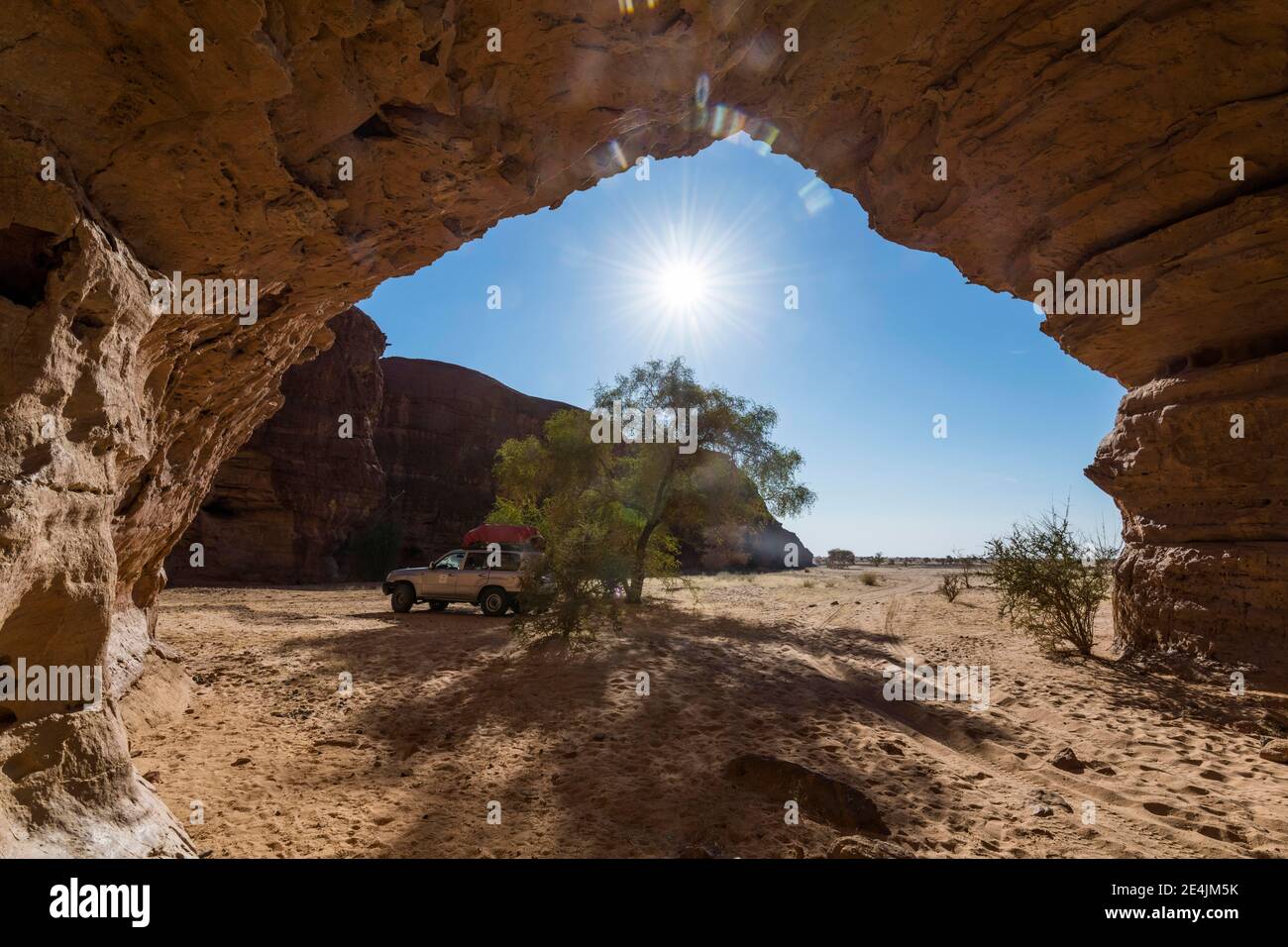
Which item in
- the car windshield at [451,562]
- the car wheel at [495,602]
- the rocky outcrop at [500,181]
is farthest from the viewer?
the car windshield at [451,562]

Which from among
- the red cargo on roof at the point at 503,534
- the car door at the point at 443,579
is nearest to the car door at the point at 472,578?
the car door at the point at 443,579

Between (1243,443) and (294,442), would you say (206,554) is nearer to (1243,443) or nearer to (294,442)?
(294,442)

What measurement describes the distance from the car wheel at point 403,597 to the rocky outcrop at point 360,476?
10.8 metres

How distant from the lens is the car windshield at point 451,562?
1569cm

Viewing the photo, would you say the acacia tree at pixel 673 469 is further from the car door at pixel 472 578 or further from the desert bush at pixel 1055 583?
the desert bush at pixel 1055 583

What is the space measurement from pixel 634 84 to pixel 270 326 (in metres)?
4.54

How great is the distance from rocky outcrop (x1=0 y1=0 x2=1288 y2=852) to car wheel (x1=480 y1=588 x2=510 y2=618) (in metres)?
8.08

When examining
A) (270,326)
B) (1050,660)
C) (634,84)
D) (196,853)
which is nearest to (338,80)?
(634,84)

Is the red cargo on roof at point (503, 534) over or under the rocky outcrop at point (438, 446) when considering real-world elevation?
under

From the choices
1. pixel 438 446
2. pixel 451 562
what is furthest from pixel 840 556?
pixel 451 562

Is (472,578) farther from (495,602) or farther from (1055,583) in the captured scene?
(1055,583)

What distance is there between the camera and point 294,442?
30031 mm

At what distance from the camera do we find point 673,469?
18.9 m

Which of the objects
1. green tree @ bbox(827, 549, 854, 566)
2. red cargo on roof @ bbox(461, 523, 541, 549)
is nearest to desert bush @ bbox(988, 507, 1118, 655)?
red cargo on roof @ bbox(461, 523, 541, 549)
